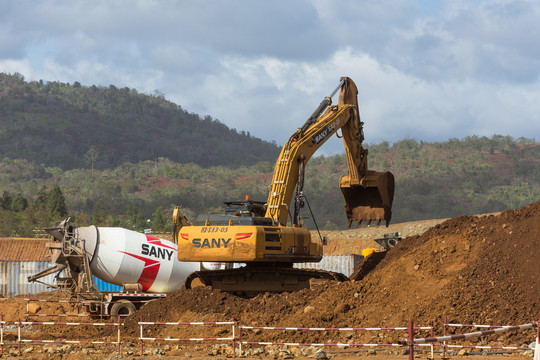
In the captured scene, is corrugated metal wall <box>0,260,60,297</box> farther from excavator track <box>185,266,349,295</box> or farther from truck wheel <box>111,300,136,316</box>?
excavator track <box>185,266,349,295</box>

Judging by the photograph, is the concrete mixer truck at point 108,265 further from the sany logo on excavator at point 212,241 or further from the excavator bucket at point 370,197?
the excavator bucket at point 370,197

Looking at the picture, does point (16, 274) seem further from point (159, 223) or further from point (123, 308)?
point (159, 223)

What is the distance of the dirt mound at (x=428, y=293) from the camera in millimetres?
19859

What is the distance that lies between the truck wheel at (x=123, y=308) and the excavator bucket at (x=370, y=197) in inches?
→ 330

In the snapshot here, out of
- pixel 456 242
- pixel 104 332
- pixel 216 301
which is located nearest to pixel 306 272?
pixel 216 301

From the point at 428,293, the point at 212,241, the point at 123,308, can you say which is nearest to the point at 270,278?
the point at 212,241

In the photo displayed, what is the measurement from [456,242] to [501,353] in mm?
5948

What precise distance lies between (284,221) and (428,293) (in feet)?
15.8

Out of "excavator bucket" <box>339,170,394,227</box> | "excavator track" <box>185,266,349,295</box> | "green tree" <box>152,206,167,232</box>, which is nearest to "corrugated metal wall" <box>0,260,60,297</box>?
"excavator track" <box>185,266,349,295</box>

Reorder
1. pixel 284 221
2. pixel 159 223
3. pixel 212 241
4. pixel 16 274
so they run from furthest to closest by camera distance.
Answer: pixel 159 223, pixel 16 274, pixel 284 221, pixel 212 241

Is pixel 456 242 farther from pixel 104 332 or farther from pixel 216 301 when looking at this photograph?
pixel 104 332

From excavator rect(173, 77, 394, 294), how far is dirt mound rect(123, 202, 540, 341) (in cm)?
106

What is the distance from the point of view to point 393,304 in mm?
21297

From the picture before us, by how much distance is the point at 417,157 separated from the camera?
136 meters
